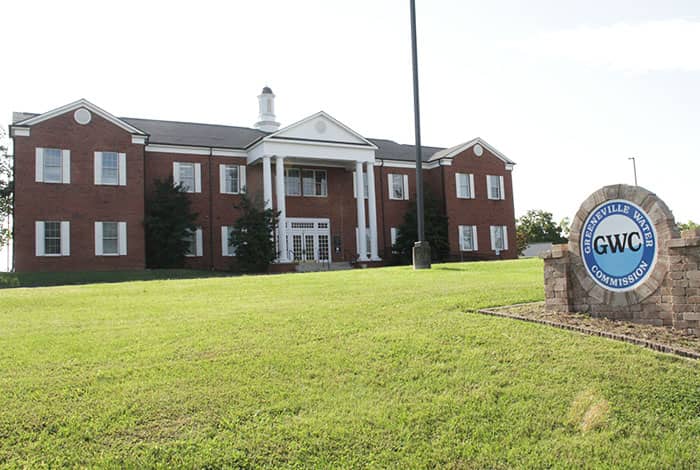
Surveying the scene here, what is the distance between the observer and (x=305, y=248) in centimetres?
3525

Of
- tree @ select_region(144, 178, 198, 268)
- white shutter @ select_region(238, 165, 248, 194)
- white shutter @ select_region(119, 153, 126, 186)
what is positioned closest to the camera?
white shutter @ select_region(119, 153, 126, 186)

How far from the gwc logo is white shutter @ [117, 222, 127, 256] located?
80.1ft

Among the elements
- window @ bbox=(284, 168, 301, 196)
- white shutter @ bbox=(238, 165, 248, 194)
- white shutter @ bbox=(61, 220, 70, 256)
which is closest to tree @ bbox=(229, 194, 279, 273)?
white shutter @ bbox=(238, 165, 248, 194)

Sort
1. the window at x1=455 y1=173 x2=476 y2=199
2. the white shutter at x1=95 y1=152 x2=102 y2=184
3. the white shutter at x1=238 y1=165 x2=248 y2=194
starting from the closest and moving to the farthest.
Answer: the white shutter at x1=95 y1=152 x2=102 y2=184, the white shutter at x1=238 y1=165 x2=248 y2=194, the window at x1=455 y1=173 x2=476 y2=199

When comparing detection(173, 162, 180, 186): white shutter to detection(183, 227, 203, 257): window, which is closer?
detection(183, 227, 203, 257): window

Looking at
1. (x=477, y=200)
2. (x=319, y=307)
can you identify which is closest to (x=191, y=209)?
(x=477, y=200)

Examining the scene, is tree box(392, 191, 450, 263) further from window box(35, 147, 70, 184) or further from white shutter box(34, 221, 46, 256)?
white shutter box(34, 221, 46, 256)

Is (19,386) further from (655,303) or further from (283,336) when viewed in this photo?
(655,303)

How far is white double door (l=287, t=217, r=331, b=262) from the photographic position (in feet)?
114

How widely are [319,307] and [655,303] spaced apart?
5021 millimetres

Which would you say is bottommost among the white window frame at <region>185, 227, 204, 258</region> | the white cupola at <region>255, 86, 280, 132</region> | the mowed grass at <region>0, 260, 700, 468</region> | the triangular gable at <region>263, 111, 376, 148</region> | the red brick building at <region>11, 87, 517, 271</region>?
the mowed grass at <region>0, 260, 700, 468</region>

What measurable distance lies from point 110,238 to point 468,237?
21616 millimetres

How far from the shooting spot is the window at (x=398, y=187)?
126 feet

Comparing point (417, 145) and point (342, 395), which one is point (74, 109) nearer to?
point (417, 145)
